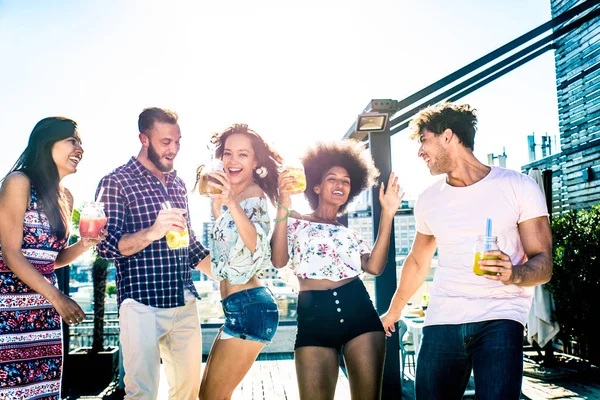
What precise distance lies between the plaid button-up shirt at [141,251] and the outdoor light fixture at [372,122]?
175 centimetres

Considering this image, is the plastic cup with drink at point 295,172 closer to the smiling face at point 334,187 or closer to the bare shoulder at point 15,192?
the smiling face at point 334,187

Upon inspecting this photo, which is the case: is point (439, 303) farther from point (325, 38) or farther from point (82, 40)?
point (82, 40)

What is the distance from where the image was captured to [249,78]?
558 centimetres

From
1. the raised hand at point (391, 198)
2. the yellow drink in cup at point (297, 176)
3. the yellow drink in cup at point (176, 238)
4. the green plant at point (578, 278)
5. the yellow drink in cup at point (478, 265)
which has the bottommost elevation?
the green plant at point (578, 278)

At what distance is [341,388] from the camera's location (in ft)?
16.4

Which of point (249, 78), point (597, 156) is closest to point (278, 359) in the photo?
point (249, 78)

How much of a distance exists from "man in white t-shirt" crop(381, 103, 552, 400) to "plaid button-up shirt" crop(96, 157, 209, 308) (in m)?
1.31

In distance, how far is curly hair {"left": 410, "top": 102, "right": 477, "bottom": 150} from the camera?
2.29m

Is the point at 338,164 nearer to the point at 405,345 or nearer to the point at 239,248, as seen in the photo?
the point at 239,248

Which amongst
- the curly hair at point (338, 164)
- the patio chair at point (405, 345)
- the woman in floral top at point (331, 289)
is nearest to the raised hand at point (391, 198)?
the woman in floral top at point (331, 289)

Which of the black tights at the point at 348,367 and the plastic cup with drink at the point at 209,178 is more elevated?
the plastic cup with drink at the point at 209,178

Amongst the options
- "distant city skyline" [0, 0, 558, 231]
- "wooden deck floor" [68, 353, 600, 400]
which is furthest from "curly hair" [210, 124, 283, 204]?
"wooden deck floor" [68, 353, 600, 400]

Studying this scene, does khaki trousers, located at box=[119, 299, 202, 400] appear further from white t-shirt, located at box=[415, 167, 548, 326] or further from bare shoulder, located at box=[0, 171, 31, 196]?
white t-shirt, located at box=[415, 167, 548, 326]

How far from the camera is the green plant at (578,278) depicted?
5625mm
